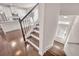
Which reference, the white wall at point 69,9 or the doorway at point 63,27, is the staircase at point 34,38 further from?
the white wall at point 69,9

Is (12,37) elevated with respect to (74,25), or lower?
lower

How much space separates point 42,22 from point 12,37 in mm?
1580

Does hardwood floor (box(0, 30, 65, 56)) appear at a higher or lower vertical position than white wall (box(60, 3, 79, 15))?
lower

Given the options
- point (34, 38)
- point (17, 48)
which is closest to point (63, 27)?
point (34, 38)

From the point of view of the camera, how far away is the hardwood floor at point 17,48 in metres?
2.12

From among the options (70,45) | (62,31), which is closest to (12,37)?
(62,31)

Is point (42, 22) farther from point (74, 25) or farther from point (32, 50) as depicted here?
point (32, 50)

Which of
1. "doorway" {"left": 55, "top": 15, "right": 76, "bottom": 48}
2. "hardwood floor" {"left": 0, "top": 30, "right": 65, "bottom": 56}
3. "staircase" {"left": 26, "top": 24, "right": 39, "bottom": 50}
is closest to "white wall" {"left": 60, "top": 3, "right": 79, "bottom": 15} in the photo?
"doorway" {"left": 55, "top": 15, "right": 76, "bottom": 48}

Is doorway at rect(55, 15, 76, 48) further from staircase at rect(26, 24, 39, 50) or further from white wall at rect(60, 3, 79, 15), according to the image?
staircase at rect(26, 24, 39, 50)

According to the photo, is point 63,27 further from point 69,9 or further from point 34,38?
point 34,38

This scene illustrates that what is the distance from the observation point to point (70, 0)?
2.56ft

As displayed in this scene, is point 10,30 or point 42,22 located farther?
point 10,30

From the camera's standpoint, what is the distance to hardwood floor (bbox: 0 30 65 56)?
2.12 meters

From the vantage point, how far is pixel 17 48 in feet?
7.70
